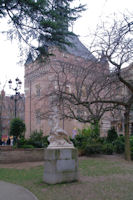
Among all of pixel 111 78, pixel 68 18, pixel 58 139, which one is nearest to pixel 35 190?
pixel 58 139

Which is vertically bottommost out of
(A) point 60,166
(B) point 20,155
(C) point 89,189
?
(C) point 89,189

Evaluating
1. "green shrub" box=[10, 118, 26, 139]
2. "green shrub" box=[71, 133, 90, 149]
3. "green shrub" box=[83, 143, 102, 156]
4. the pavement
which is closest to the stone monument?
the pavement

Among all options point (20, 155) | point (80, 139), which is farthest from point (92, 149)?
point (20, 155)

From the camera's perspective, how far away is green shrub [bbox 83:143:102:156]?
20547 millimetres

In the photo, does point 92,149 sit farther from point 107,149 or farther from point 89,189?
point 89,189

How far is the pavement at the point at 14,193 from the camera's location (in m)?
7.71

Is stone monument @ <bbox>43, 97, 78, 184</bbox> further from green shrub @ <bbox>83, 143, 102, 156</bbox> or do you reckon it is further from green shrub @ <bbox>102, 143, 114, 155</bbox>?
green shrub @ <bbox>102, 143, 114, 155</bbox>

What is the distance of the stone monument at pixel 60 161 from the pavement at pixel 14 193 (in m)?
1.42

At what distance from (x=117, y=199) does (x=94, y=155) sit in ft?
43.2

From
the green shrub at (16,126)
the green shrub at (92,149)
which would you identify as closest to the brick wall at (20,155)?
the green shrub at (16,126)

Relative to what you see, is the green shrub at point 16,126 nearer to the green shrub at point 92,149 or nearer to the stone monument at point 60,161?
the green shrub at point 92,149

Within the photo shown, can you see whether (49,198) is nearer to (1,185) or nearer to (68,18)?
(1,185)

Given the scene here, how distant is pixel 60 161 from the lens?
9.99 meters

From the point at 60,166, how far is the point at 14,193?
2.27m
